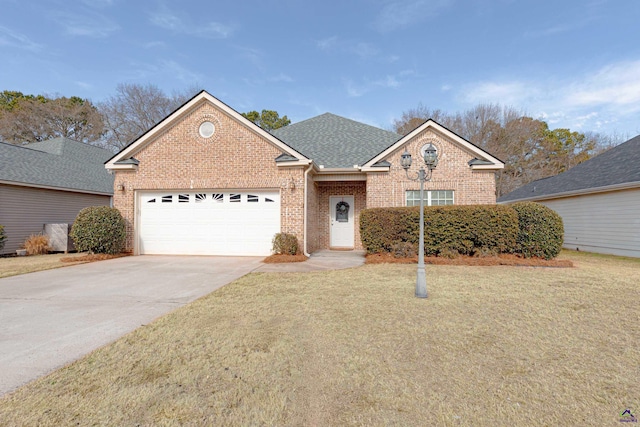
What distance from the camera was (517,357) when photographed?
2.95 metres

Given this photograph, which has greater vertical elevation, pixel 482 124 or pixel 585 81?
pixel 482 124

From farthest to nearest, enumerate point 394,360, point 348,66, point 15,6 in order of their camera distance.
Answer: point 348,66 → point 15,6 → point 394,360

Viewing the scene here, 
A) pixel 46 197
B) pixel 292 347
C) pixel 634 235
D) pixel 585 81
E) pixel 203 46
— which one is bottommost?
pixel 292 347

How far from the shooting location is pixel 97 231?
9.77 meters

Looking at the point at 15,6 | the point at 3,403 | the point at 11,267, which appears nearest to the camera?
the point at 3,403

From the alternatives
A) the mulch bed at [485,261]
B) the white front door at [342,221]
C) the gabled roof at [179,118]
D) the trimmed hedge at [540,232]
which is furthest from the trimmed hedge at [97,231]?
the trimmed hedge at [540,232]

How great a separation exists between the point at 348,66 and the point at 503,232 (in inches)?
551

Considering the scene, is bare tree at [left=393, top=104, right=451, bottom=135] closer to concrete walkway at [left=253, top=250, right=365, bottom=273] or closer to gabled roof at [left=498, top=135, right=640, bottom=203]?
gabled roof at [left=498, top=135, right=640, bottom=203]

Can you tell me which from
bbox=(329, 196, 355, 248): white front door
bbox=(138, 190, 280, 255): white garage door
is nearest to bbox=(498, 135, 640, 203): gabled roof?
bbox=(329, 196, 355, 248): white front door

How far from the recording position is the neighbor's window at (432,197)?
37.0 feet

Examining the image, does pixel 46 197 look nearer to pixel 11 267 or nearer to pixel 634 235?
pixel 11 267

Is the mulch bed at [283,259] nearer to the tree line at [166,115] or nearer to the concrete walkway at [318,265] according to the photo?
the concrete walkway at [318,265]

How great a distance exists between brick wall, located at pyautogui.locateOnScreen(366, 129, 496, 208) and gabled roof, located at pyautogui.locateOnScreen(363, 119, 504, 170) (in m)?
0.15

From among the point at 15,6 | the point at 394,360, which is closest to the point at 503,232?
the point at 394,360
